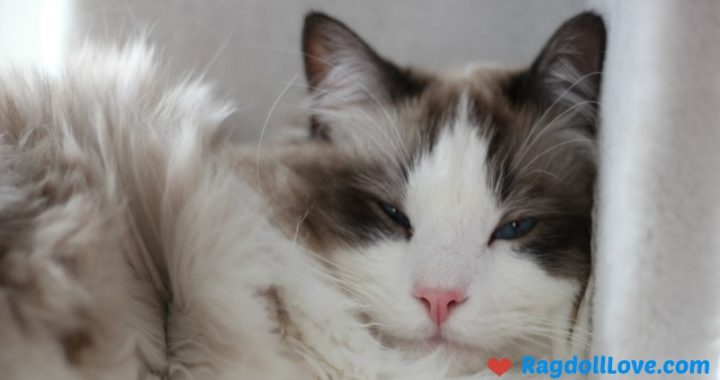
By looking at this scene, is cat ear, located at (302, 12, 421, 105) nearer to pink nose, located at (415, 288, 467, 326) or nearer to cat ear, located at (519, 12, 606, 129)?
cat ear, located at (519, 12, 606, 129)

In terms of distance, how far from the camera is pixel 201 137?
1.12 meters

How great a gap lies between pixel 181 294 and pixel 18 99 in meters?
0.38

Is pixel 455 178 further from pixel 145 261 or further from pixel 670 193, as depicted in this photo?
pixel 145 261

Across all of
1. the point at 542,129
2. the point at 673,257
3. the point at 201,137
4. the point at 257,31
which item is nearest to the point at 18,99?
the point at 201,137

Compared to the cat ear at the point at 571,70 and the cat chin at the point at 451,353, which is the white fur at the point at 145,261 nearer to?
the cat chin at the point at 451,353

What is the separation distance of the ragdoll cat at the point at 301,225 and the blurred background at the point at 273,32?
31 centimetres

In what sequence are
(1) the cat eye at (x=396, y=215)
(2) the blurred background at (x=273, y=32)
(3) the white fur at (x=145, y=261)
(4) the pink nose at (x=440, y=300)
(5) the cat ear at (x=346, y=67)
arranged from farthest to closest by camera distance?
(2) the blurred background at (x=273, y=32)
(5) the cat ear at (x=346, y=67)
(1) the cat eye at (x=396, y=215)
(4) the pink nose at (x=440, y=300)
(3) the white fur at (x=145, y=261)

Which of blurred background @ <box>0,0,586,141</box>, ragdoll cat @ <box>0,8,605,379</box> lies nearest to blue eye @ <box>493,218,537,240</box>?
ragdoll cat @ <box>0,8,605,379</box>

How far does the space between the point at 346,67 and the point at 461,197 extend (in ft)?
1.16

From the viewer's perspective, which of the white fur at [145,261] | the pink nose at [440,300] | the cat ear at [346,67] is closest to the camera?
Answer: the white fur at [145,261]

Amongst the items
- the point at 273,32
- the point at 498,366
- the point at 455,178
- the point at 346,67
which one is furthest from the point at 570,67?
the point at 273,32

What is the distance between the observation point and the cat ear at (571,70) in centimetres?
112

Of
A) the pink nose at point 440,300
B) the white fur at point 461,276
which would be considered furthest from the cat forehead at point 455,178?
the pink nose at point 440,300

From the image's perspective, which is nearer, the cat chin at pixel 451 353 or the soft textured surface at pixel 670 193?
the soft textured surface at pixel 670 193
